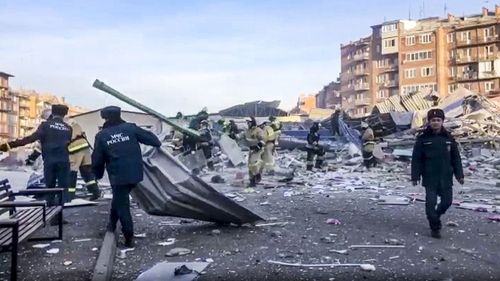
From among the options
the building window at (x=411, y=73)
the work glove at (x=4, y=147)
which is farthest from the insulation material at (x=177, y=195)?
the building window at (x=411, y=73)

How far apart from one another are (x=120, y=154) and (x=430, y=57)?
276 ft

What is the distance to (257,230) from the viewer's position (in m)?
7.03

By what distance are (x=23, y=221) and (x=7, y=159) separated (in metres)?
15.9

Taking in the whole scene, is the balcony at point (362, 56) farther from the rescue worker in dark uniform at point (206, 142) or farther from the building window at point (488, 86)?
the rescue worker in dark uniform at point (206, 142)

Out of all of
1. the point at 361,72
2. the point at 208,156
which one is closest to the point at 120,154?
the point at 208,156

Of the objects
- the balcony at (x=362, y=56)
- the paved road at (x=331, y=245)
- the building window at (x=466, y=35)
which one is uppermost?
the building window at (x=466, y=35)

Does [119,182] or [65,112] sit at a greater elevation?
[65,112]

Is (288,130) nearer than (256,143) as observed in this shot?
No

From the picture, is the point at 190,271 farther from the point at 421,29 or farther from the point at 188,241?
the point at 421,29

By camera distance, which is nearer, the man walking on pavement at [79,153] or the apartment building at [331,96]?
the man walking on pavement at [79,153]

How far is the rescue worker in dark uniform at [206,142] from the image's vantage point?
15.4m

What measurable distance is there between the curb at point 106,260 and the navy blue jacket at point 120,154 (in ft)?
1.91

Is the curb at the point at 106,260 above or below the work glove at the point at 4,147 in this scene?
below

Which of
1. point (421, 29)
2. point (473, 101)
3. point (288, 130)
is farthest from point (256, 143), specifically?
point (421, 29)
